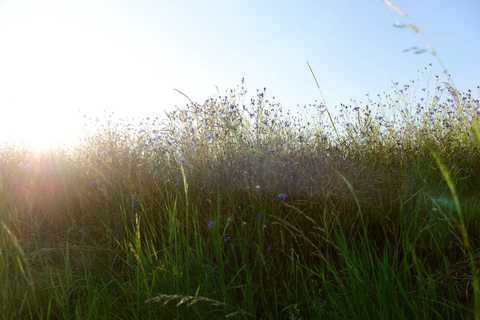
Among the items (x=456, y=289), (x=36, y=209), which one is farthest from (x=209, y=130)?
(x=456, y=289)

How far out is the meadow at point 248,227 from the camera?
1.30m

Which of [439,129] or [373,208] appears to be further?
[439,129]

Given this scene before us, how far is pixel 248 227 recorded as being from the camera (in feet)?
6.29

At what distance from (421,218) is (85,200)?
2472mm

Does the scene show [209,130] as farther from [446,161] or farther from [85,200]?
[446,161]

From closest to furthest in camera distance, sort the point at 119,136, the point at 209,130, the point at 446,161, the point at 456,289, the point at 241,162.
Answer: the point at 456,289 < the point at 241,162 < the point at 446,161 < the point at 209,130 < the point at 119,136

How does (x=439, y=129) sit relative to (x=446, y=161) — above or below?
above

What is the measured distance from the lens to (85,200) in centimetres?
291

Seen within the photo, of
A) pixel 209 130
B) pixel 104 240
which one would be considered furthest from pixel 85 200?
pixel 209 130

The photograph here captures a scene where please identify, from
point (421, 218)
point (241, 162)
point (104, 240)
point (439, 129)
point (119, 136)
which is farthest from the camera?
point (119, 136)

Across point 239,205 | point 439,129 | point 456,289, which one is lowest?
point 456,289

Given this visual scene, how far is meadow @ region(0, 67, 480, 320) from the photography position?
4.27 feet

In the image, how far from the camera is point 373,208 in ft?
6.23

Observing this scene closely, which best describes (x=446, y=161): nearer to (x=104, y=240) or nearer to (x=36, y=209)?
(x=104, y=240)
